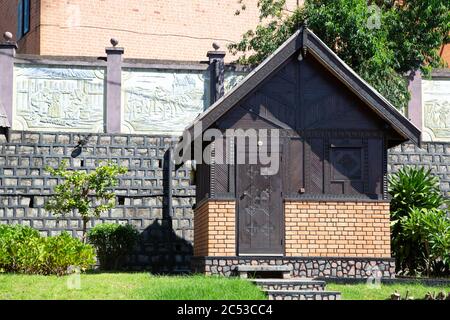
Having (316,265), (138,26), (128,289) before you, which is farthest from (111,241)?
(138,26)

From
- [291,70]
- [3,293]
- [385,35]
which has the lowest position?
[3,293]

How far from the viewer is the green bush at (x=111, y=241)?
76.4 feet

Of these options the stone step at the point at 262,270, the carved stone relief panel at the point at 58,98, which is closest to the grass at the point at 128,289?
the stone step at the point at 262,270

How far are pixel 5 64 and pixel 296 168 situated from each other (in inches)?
421

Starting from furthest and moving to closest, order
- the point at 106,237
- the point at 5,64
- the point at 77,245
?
the point at 5,64, the point at 106,237, the point at 77,245

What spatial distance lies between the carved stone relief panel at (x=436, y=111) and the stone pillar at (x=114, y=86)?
9.33 meters

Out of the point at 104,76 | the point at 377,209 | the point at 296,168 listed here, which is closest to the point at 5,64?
the point at 104,76

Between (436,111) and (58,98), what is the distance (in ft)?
37.7

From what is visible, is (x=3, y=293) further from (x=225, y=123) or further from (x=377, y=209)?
(x=377, y=209)

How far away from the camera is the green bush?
23.3m

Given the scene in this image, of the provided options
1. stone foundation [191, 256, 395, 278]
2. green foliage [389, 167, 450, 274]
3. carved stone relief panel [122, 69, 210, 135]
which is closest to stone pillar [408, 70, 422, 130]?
green foliage [389, 167, 450, 274]

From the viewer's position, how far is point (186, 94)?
88.2 ft

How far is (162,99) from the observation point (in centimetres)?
2677
